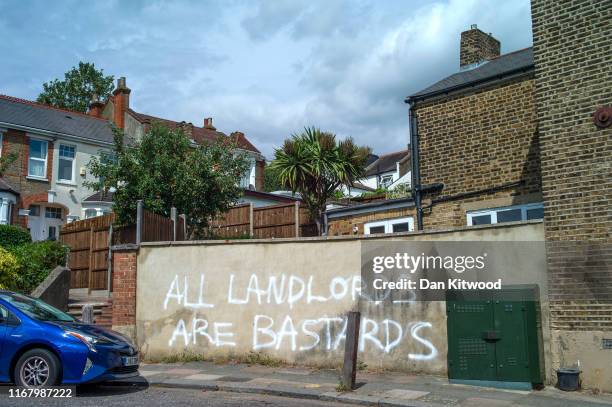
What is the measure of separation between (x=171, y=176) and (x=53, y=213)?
44.7 feet

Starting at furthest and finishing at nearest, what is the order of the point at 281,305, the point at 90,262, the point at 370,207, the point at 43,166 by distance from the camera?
the point at 43,166 → the point at 90,262 → the point at 370,207 → the point at 281,305

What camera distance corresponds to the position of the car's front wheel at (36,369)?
7.98 metres

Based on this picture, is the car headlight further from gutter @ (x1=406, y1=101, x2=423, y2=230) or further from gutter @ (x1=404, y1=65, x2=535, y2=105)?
gutter @ (x1=404, y1=65, x2=535, y2=105)

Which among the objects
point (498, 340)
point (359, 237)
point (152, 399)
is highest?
point (359, 237)

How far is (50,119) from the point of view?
1123 inches

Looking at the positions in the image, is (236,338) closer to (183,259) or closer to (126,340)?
Answer: (183,259)

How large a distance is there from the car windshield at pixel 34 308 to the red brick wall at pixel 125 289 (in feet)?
9.26

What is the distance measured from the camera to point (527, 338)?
8922mm

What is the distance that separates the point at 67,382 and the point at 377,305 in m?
5.18

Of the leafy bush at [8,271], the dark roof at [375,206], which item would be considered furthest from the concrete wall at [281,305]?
the dark roof at [375,206]

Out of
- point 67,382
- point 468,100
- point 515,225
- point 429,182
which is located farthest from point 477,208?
point 67,382

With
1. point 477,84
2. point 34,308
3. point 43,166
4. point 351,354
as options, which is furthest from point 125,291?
point 43,166

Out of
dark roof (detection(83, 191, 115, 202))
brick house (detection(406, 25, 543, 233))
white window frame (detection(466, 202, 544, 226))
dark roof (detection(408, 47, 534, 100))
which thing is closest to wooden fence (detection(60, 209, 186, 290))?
brick house (detection(406, 25, 543, 233))

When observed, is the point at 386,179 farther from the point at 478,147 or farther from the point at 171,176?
the point at 478,147
